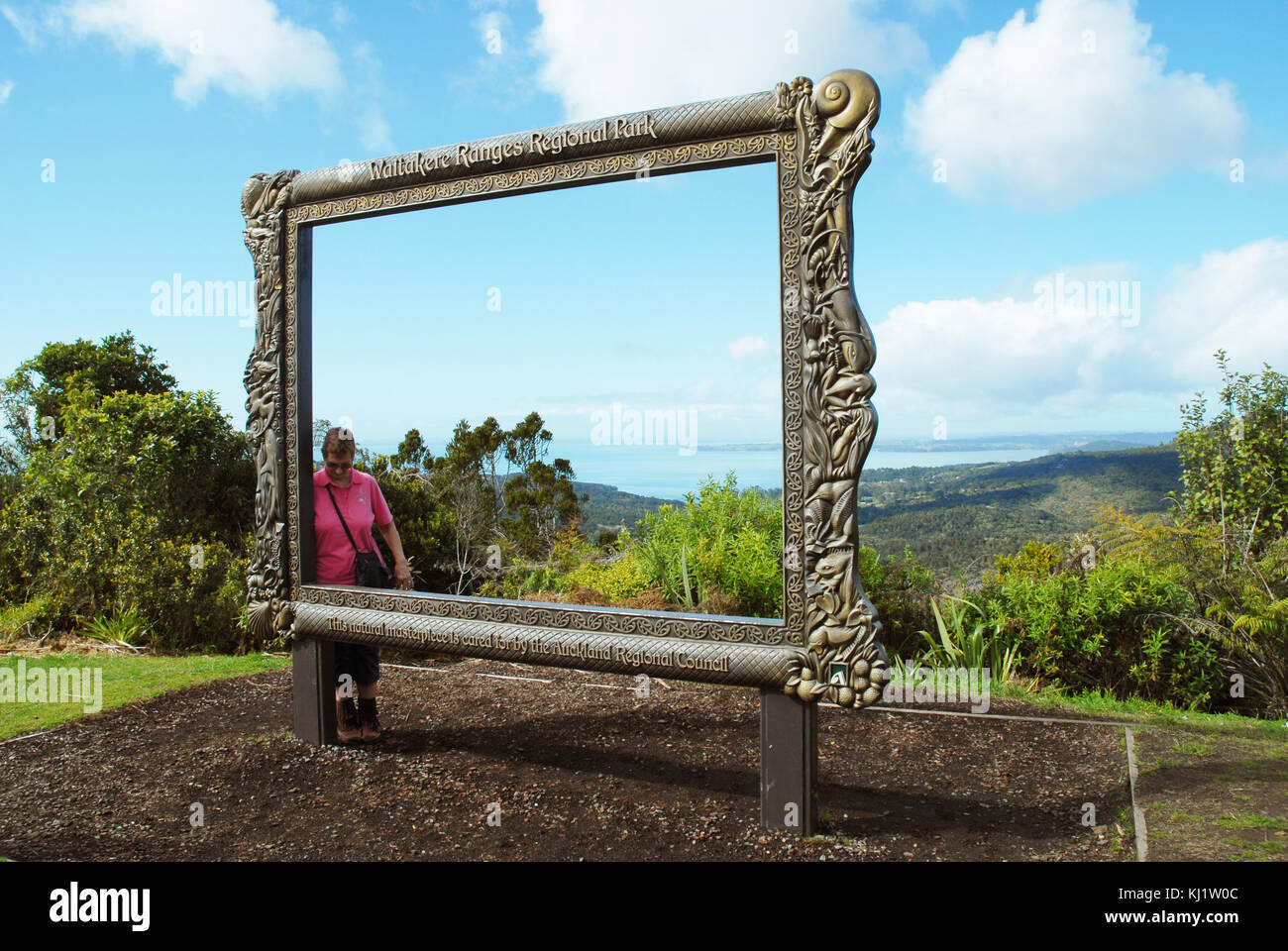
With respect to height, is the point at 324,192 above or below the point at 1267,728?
above

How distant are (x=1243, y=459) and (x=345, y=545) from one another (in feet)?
26.6

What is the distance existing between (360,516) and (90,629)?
4.19 m

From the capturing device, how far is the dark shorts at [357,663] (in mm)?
4734

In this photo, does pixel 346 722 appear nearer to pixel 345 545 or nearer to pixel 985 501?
pixel 345 545

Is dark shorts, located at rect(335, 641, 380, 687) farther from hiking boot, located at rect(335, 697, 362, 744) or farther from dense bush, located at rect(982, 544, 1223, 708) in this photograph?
dense bush, located at rect(982, 544, 1223, 708)

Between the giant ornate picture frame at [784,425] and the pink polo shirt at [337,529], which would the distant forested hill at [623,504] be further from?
the giant ornate picture frame at [784,425]

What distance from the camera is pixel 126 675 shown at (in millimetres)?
6059

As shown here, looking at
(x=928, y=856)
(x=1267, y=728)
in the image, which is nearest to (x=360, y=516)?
(x=928, y=856)

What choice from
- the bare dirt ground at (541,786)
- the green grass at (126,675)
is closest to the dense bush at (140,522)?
the green grass at (126,675)

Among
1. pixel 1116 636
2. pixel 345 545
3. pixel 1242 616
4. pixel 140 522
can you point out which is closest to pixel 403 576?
pixel 345 545

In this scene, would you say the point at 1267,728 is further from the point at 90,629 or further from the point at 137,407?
the point at 137,407

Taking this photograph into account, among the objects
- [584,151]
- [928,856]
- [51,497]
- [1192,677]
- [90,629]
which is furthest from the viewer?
[51,497]

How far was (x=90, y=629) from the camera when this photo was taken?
724cm

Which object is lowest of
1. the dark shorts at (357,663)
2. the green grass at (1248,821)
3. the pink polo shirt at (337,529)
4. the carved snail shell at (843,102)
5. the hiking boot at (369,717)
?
the green grass at (1248,821)
